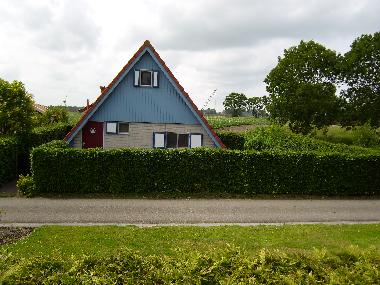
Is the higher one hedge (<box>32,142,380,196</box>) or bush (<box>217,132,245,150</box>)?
bush (<box>217,132,245,150</box>)

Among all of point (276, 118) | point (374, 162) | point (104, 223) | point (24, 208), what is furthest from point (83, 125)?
point (276, 118)

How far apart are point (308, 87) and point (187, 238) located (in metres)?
37.7

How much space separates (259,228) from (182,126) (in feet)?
41.7

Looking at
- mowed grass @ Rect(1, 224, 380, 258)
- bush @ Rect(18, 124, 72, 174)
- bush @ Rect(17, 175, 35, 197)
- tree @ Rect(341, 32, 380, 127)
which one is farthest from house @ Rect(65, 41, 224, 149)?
tree @ Rect(341, 32, 380, 127)

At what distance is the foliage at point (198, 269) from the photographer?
17.4 feet

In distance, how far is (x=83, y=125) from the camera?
24.6m

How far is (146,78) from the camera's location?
25.0 m

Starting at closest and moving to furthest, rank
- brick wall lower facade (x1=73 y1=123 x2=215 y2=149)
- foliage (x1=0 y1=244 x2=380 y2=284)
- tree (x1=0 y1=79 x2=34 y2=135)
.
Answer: foliage (x1=0 y1=244 x2=380 y2=284) < tree (x1=0 y1=79 x2=34 y2=135) < brick wall lower facade (x1=73 y1=123 x2=215 y2=149)

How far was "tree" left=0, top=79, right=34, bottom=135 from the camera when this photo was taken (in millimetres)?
23953

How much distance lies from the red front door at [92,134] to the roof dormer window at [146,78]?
3.76 metres

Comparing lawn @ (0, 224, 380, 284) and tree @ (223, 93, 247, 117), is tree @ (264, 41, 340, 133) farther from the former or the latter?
tree @ (223, 93, 247, 117)

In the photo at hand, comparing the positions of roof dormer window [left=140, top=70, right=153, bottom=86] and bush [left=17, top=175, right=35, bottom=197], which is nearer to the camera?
bush [left=17, top=175, right=35, bottom=197]

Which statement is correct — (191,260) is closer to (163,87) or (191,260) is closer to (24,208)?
(24,208)

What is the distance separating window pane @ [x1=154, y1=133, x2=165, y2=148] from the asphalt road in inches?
321
